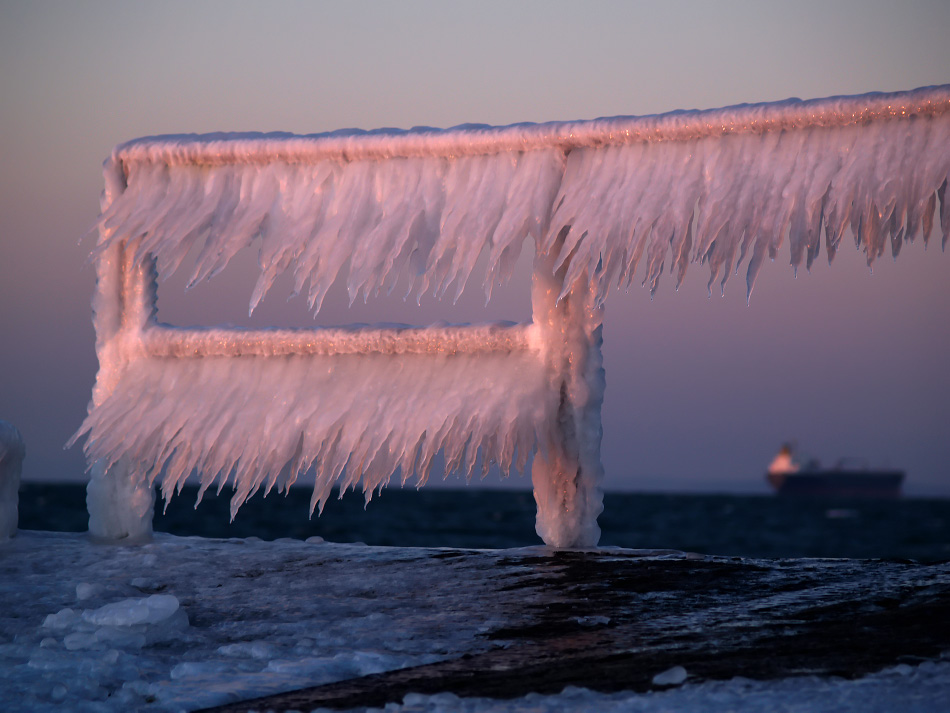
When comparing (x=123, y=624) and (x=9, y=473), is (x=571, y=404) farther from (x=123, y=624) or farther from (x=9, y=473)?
(x=9, y=473)

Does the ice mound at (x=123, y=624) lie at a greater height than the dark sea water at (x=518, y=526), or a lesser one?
greater

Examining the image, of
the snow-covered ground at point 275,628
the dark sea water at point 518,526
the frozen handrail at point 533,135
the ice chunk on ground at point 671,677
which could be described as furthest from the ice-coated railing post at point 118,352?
the dark sea water at point 518,526

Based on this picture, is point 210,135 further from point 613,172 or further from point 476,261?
point 613,172

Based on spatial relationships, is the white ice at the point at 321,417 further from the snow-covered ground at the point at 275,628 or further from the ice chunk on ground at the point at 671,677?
the ice chunk on ground at the point at 671,677

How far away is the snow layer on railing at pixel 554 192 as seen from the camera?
3.00m

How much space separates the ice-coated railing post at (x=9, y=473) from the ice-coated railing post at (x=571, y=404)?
6.44ft

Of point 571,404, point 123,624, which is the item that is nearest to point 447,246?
point 571,404

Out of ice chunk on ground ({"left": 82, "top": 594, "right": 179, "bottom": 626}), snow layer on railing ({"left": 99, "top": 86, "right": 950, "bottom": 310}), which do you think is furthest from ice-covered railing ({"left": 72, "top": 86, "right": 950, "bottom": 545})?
ice chunk on ground ({"left": 82, "top": 594, "right": 179, "bottom": 626})

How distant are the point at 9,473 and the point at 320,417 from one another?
4.10 ft

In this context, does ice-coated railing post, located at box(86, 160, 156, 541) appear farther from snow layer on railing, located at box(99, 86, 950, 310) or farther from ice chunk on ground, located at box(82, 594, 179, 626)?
ice chunk on ground, located at box(82, 594, 179, 626)

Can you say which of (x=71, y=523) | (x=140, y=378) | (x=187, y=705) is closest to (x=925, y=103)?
(x=187, y=705)

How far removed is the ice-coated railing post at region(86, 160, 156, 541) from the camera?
3.97 meters

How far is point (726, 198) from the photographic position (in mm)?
3141

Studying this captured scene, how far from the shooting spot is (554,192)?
134 inches
